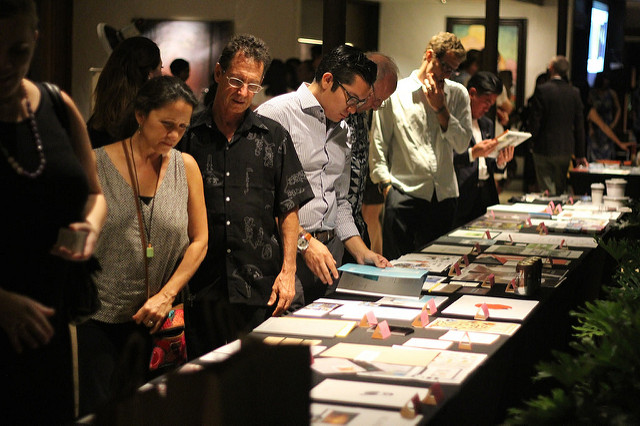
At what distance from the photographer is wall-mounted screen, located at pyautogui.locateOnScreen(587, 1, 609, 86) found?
1302 centimetres

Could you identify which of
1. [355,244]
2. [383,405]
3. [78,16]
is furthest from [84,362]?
[78,16]

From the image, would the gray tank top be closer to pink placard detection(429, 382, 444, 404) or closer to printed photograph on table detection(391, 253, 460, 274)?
pink placard detection(429, 382, 444, 404)

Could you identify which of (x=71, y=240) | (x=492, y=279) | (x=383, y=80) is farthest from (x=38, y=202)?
(x=383, y=80)

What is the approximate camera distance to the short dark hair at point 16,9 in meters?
1.68

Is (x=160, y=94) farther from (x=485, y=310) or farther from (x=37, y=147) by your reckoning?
(x=485, y=310)

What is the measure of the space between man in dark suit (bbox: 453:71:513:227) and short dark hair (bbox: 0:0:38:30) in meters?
4.34

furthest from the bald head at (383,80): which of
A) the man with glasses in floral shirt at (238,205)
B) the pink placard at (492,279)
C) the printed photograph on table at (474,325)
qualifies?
the printed photograph on table at (474,325)

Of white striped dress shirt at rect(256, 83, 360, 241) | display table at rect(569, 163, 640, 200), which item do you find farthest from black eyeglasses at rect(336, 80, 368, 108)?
display table at rect(569, 163, 640, 200)

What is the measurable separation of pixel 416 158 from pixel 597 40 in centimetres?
922

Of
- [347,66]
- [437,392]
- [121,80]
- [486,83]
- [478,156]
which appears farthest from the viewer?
[486,83]

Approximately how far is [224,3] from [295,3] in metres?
1.18

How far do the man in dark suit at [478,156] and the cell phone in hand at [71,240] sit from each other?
14.0ft

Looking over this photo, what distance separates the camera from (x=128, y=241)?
8.65ft

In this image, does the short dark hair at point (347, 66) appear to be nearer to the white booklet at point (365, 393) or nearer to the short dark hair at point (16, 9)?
the white booklet at point (365, 393)
